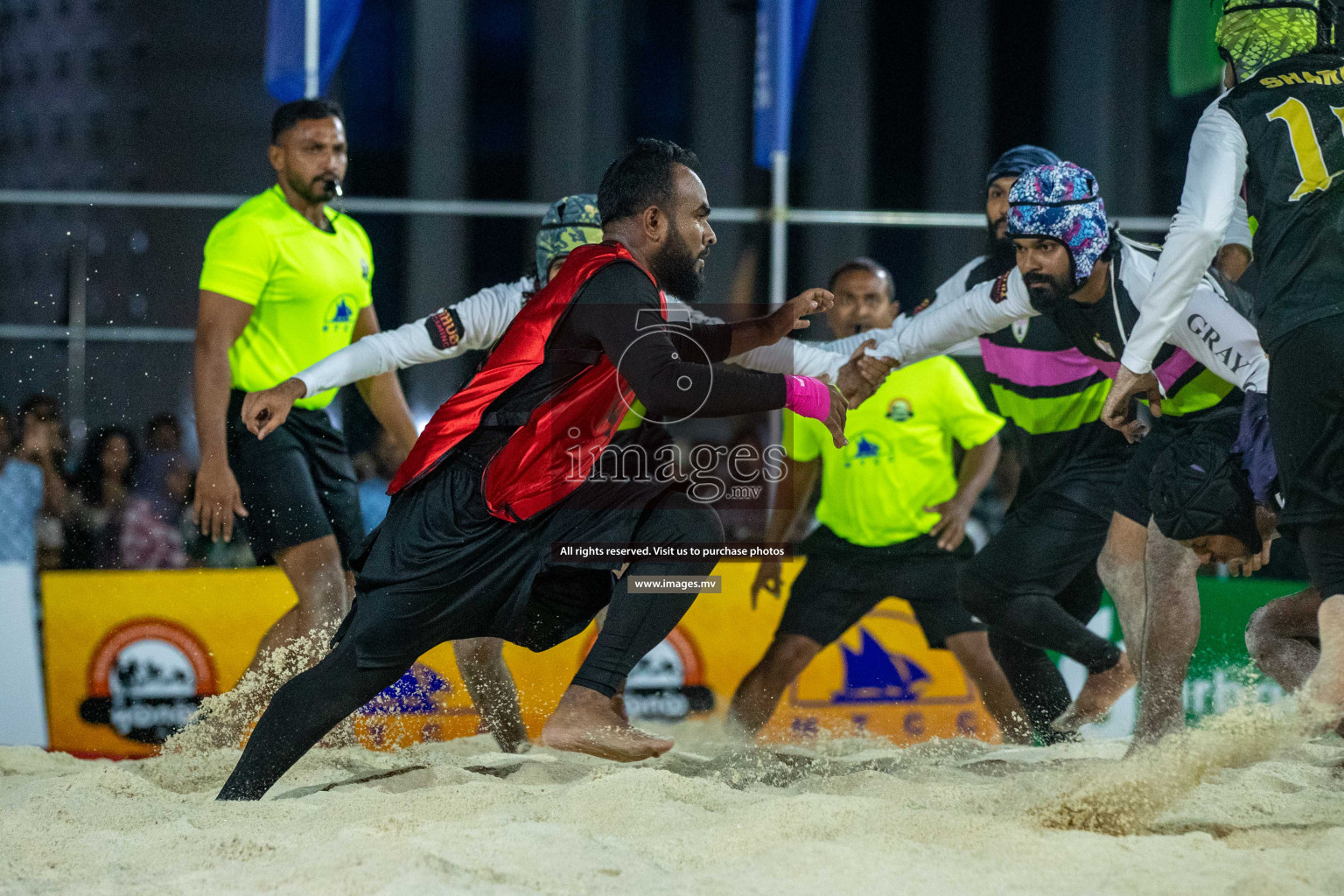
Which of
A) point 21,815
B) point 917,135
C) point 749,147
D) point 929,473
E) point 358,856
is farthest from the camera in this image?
point 917,135

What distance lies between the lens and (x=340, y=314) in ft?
14.4

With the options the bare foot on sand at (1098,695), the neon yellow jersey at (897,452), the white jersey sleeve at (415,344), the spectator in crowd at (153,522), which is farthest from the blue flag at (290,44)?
the bare foot on sand at (1098,695)

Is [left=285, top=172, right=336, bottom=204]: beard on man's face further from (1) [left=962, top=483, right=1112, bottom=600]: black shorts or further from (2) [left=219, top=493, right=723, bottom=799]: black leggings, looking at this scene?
(1) [left=962, top=483, right=1112, bottom=600]: black shorts

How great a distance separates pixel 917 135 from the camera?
8719 mm

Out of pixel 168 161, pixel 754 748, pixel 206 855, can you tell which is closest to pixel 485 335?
pixel 754 748

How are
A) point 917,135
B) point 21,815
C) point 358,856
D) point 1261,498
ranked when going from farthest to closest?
point 917,135 → point 1261,498 → point 21,815 → point 358,856

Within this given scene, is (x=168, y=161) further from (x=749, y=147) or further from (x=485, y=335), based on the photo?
(x=485, y=335)

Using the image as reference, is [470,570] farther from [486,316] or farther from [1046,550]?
[1046,550]

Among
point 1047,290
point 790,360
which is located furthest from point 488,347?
point 1047,290

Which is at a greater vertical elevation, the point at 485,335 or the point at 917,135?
the point at 917,135

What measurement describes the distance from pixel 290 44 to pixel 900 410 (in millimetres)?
2855

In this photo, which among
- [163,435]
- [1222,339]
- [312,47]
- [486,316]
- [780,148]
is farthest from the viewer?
[780,148]

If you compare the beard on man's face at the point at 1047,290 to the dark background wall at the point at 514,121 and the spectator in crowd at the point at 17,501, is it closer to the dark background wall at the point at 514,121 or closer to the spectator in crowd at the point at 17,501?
the dark background wall at the point at 514,121

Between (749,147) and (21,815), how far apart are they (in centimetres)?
610
